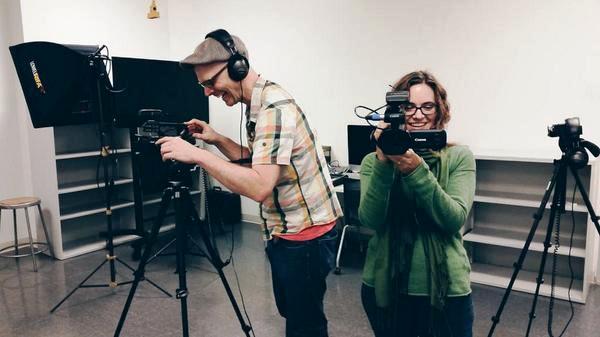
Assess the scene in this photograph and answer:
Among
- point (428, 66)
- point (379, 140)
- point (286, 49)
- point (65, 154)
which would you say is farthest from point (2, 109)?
point (379, 140)

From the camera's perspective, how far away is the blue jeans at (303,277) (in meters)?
1.58

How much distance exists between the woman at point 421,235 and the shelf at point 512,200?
218 centimetres

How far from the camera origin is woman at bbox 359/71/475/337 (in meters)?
1.31

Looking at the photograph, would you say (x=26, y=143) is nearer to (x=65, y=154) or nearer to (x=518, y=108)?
(x=65, y=154)

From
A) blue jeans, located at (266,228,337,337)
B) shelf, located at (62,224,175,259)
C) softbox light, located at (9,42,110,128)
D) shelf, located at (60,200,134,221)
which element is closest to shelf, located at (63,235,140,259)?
shelf, located at (62,224,175,259)

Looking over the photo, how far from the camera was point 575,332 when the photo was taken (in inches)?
106

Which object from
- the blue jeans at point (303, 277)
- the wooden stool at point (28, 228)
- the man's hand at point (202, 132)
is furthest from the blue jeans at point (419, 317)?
the wooden stool at point (28, 228)

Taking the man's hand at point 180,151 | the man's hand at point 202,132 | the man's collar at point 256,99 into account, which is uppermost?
the man's collar at point 256,99

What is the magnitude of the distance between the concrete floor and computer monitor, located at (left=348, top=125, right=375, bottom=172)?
94 cm

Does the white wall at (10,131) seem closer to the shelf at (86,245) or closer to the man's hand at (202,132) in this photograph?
the shelf at (86,245)

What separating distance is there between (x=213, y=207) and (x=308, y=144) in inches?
151

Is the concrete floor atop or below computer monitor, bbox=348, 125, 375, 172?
below

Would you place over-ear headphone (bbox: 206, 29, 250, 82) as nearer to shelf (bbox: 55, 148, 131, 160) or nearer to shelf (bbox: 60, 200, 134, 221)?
shelf (bbox: 55, 148, 131, 160)

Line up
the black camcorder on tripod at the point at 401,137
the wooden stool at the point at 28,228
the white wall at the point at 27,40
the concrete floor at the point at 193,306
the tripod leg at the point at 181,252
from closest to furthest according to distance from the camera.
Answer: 1. the black camcorder on tripod at the point at 401,137
2. the tripod leg at the point at 181,252
3. the concrete floor at the point at 193,306
4. the wooden stool at the point at 28,228
5. the white wall at the point at 27,40
